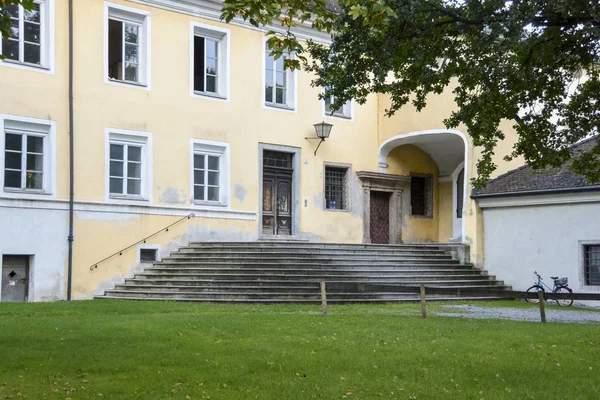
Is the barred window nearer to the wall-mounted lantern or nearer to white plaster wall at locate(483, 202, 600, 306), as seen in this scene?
the wall-mounted lantern

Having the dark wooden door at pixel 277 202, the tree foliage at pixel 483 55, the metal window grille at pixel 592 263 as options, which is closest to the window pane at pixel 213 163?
the dark wooden door at pixel 277 202

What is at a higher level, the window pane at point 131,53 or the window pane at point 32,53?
the window pane at point 131,53

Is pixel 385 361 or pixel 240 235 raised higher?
pixel 240 235

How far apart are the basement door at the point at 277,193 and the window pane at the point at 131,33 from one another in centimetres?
569

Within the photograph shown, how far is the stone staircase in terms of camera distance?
69.5 feet

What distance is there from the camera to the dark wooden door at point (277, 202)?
91.0 ft

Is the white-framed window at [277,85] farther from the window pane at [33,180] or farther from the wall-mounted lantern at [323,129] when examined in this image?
the window pane at [33,180]

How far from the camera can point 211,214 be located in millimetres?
25750

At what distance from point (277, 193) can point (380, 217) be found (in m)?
4.90

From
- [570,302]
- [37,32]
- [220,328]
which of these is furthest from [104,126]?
[570,302]

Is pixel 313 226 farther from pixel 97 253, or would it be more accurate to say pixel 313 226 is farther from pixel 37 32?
pixel 37 32

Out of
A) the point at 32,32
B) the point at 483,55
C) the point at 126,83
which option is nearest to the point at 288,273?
the point at 126,83

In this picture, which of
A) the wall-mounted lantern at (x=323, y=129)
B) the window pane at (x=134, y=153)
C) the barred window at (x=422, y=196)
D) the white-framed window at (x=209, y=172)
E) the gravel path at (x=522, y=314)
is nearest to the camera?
the gravel path at (x=522, y=314)

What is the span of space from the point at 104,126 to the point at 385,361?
50.9ft
